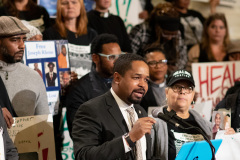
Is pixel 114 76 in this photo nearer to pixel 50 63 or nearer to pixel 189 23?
pixel 50 63

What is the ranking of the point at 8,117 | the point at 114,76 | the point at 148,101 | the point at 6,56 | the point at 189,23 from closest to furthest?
the point at 114,76 → the point at 8,117 → the point at 6,56 → the point at 148,101 → the point at 189,23

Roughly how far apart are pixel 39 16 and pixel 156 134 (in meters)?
2.12

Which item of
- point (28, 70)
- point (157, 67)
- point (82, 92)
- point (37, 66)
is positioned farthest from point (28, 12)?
point (157, 67)

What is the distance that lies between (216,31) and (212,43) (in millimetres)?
175

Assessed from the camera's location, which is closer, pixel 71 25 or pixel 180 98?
pixel 180 98

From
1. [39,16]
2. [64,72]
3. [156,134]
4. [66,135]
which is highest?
[39,16]

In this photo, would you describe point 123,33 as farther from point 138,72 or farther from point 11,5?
point 138,72

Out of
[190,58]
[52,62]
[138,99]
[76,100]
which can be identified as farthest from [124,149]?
[190,58]

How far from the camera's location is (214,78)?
587cm

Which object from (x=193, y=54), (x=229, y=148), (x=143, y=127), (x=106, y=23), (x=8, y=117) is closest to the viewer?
(x=143, y=127)

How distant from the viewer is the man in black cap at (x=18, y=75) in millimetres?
3678

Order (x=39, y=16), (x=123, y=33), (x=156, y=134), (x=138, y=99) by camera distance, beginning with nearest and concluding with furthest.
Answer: (x=138, y=99) → (x=156, y=134) → (x=39, y=16) → (x=123, y=33)

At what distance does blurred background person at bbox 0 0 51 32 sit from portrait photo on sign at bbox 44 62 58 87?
615 mm

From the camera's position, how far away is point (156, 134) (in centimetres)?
344
